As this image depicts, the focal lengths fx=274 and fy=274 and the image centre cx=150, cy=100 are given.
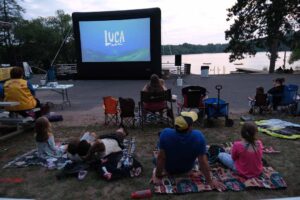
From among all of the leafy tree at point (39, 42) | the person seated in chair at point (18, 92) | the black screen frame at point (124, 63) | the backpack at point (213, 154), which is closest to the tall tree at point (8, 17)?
the leafy tree at point (39, 42)

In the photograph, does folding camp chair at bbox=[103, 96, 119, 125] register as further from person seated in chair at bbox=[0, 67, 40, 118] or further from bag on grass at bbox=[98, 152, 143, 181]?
bag on grass at bbox=[98, 152, 143, 181]

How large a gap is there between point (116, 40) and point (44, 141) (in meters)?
10.8

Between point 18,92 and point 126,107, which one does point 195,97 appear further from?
point 18,92

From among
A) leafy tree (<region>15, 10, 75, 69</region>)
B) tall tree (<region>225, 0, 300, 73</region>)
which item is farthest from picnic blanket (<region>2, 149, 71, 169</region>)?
leafy tree (<region>15, 10, 75, 69</region>)

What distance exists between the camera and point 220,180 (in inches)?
116

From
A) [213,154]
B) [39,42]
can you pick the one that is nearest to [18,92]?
[213,154]

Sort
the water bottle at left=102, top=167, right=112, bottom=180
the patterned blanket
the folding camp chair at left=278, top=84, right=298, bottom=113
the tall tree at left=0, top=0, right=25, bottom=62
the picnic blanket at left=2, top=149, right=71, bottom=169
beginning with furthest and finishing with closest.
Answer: the tall tree at left=0, top=0, right=25, bottom=62 < the folding camp chair at left=278, top=84, right=298, bottom=113 < the picnic blanket at left=2, top=149, right=71, bottom=169 < the water bottle at left=102, top=167, right=112, bottom=180 < the patterned blanket

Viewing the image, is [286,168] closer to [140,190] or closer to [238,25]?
[140,190]

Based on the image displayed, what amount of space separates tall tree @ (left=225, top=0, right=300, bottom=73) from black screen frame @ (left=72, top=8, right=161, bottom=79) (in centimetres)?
909

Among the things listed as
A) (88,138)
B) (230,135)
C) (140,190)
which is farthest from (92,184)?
(230,135)

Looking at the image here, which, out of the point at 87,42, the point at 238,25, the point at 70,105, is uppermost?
the point at 238,25

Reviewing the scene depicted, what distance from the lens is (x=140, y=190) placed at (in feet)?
9.24

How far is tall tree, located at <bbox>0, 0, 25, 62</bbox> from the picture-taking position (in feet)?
83.5

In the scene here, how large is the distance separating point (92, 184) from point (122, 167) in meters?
0.40
